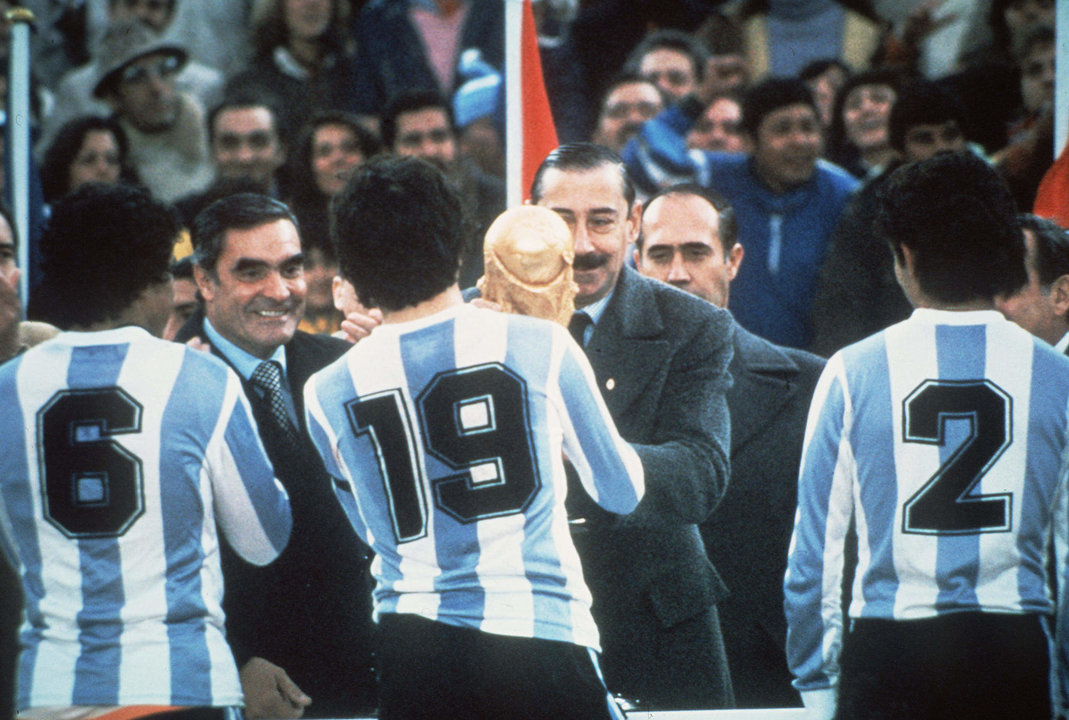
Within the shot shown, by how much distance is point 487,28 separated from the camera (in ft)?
22.3

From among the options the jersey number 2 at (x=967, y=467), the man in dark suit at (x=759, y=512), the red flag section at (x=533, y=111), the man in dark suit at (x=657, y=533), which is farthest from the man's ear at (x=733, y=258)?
the jersey number 2 at (x=967, y=467)

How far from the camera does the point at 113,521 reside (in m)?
2.33

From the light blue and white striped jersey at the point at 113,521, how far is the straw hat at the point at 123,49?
435cm

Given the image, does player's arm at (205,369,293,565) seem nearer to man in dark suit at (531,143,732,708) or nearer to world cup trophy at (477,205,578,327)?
world cup trophy at (477,205,578,327)

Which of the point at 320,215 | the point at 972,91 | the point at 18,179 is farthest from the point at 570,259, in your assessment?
the point at 972,91

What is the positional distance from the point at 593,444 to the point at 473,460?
0.75ft

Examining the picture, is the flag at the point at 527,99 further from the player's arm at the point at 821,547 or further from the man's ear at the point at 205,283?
the player's arm at the point at 821,547

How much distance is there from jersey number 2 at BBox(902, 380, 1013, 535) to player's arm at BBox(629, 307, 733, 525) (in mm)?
500

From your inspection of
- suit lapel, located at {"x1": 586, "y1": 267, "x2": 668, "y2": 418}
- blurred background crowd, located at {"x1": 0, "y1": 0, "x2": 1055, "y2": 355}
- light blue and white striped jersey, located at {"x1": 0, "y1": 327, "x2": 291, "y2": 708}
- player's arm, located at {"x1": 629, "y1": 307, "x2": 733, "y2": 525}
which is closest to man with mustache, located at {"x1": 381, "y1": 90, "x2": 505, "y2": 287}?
blurred background crowd, located at {"x1": 0, "y1": 0, "x2": 1055, "y2": 355}

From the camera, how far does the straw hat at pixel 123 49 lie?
Result: 639 centimetres

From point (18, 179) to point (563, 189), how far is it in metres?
2.21

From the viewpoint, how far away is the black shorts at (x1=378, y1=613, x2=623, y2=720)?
218 centimetres

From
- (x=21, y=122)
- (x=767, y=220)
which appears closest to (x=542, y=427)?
(x=21, y=122)

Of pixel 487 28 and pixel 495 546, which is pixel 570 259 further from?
pixel 487 28
